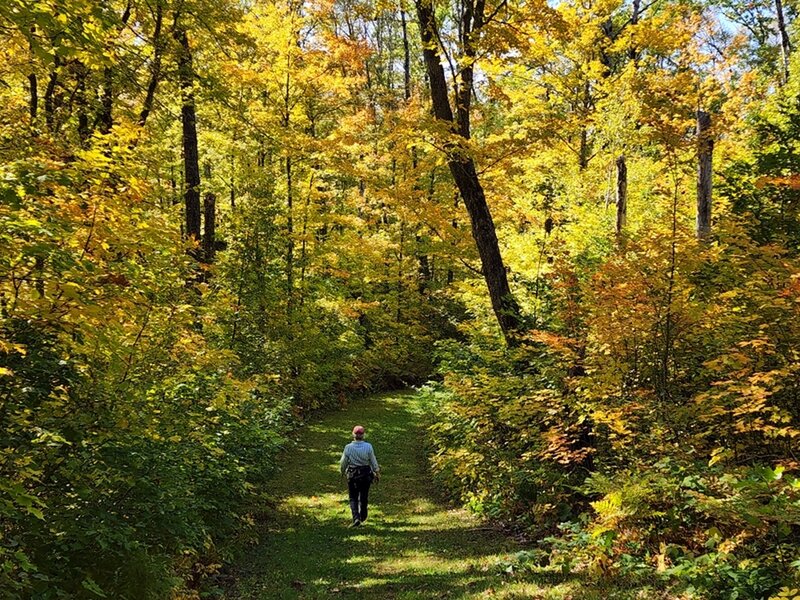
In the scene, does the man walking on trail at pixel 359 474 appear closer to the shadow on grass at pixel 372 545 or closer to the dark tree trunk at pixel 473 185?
the shadow on grass at pixel 372 545

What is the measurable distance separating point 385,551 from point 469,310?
9349 millimetres

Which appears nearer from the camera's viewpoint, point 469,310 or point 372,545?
point 372,545

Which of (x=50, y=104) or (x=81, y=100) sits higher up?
(x=81, y=100)

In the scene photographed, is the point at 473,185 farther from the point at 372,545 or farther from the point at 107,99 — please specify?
the point at 107,99

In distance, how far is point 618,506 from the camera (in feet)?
17.4

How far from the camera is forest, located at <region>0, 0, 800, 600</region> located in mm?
3943

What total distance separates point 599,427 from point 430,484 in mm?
5050

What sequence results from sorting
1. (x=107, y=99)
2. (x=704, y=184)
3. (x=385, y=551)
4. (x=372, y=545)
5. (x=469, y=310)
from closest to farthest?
(x=385, y=551)
(x=372, y=545)
(x=704, y=184)
(x=107, y=99)
(x=469, y=310)

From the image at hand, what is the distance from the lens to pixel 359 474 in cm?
916

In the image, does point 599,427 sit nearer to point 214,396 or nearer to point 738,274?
point 738,274

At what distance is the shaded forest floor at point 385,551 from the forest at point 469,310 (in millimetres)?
377

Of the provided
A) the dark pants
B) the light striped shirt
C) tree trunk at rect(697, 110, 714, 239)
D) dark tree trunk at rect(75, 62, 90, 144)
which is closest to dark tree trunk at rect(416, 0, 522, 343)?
the light striped shirt

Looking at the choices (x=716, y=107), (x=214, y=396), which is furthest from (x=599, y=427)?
(x=716, y=107)

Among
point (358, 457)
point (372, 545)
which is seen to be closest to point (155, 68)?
point (358, 457)
